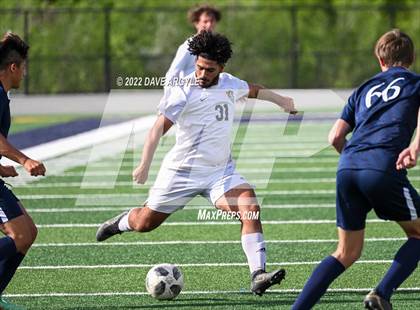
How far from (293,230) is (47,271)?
2779 millimetres

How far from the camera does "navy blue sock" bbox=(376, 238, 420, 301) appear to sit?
6023 millimetres

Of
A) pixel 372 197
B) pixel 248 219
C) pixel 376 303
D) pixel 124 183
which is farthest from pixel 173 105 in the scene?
pixel 124 183

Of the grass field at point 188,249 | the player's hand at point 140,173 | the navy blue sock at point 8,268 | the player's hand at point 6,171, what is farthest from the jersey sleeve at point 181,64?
the navy blue sock at point 8,268

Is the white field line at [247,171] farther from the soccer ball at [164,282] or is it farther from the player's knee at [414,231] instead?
the player's knee at [414,231]

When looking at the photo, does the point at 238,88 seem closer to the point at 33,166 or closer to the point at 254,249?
the point at 254,249

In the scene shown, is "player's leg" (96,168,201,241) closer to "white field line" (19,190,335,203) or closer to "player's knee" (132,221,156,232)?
"player's knee" (132,221,156,232)

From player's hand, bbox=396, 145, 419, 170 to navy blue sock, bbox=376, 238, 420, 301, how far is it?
0.58 metres

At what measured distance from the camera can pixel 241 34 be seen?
32844 mm

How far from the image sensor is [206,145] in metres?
7.36

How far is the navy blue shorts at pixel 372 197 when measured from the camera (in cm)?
582

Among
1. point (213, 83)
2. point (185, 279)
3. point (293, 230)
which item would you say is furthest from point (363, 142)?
point (293, 230)

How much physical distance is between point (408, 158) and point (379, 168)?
198mm

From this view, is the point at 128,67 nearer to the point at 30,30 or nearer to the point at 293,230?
the point at 30,30

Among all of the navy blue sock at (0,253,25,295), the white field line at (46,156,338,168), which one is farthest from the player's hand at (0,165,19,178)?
the white field line at (46,156,338,168)
